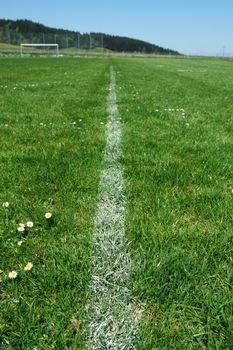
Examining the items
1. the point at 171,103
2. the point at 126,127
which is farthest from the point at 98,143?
the point at 171,103

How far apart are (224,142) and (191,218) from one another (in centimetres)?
296

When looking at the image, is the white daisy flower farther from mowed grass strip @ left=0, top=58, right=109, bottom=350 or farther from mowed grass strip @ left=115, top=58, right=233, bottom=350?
mowed grass strip @ left=115, top=58, right=233, bottom=350

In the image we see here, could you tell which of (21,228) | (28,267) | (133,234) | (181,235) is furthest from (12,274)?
(181,235)

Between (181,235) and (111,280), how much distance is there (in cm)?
77

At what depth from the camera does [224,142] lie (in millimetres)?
5707

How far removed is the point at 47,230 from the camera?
2.92m

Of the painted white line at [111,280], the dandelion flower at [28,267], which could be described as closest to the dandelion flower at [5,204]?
the painted white line at [111,280]

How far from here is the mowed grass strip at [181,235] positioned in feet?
6.48

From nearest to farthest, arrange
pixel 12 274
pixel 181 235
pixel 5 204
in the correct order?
pixel 12 274
pixel 181 235
pixel 5 204

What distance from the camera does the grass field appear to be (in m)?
1.97

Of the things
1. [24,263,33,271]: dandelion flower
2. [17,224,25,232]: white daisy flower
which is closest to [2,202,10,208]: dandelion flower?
[17,224,25,232]: white daisy flower

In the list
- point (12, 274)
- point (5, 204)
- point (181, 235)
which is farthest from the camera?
point (5, 204)

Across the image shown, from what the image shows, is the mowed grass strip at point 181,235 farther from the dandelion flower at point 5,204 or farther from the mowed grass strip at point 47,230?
the dandelion flower at point 5,204

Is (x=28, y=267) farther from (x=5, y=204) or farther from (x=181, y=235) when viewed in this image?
(x=181, y=235)
